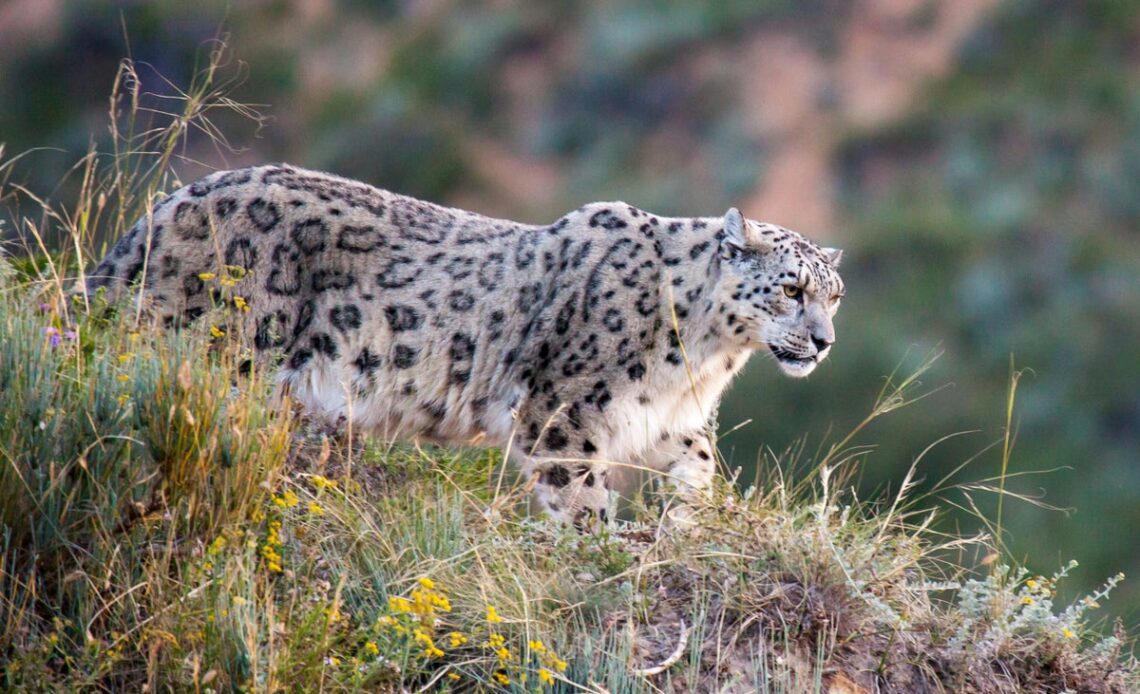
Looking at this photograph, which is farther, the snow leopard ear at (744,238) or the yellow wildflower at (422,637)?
the snow leopard ear at (744,238)

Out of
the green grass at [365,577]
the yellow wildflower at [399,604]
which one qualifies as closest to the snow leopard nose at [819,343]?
the green grass at [365,577]

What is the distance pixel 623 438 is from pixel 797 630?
6.13 ft

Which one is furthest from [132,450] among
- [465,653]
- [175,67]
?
[175,67]

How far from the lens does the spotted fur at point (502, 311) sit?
7.90 meters

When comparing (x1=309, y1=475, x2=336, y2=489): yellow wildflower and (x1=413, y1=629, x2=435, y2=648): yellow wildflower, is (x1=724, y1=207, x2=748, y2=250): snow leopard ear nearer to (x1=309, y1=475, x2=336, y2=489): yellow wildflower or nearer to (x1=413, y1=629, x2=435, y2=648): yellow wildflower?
(x1=309, y1=475, x2=336, y2=489): yellow wildflower

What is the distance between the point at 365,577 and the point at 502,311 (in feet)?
7.74

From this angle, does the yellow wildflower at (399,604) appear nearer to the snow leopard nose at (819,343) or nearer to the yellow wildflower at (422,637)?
the yellow wildflower at (422,637)

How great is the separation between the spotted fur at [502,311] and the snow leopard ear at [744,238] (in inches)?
0.4

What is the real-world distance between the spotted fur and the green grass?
721mm

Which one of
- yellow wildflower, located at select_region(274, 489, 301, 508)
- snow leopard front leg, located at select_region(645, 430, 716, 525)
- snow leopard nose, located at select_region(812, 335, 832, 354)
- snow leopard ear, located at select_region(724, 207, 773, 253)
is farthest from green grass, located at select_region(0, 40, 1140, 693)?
snow leopard ear, located at select_region(724, 207, 773, 253)

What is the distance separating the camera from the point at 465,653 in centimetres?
598

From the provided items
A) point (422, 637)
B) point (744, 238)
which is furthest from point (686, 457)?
point (422, 637)

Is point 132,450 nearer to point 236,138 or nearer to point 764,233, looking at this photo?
point 764,233

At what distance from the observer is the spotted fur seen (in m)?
7.90
